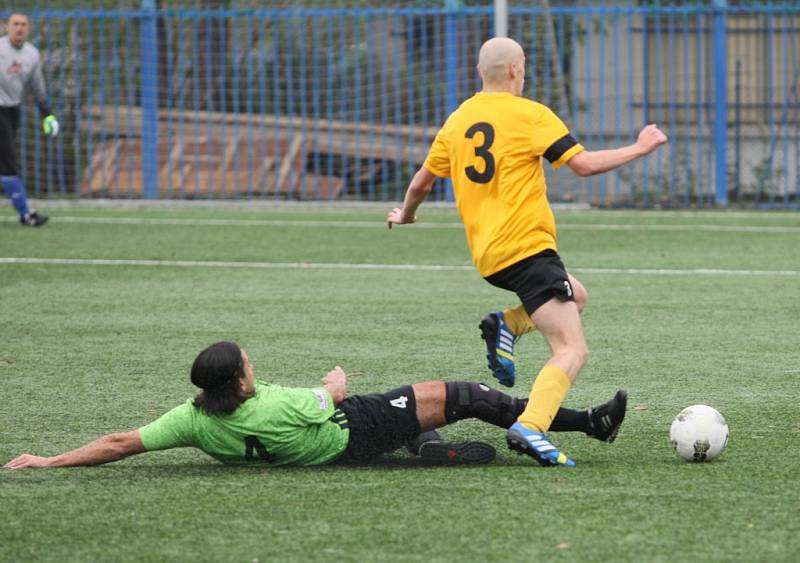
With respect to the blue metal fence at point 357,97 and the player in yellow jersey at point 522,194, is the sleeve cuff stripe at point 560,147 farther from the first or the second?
the blue metal fence at point 357,97

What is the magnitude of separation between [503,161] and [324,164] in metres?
14.1


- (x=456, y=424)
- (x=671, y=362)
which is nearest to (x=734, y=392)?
(x=671, y=362)

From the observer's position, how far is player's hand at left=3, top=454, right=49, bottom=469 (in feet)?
17.9

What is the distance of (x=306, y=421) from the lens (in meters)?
5.46

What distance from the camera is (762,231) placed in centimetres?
1497

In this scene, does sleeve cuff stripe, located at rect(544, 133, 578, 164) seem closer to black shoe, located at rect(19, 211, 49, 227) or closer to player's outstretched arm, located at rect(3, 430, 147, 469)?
player's outstretched arm, located at rect(3, 430, 147, 469)

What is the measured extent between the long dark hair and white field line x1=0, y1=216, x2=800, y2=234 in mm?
10384

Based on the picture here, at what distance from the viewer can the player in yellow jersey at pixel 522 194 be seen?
18.2 ft

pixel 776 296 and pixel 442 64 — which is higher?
pixel 442 64

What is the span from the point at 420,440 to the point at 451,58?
13.3 metres

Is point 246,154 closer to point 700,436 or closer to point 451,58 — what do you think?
point 451,58

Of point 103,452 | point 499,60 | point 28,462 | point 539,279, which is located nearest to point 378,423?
point 539,279

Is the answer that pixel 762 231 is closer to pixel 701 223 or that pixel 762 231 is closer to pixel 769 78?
pixel 701 223

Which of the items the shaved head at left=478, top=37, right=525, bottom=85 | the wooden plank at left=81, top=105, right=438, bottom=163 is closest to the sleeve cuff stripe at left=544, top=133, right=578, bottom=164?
the shaved head at left=478, top=37, right=525, bottom=85
